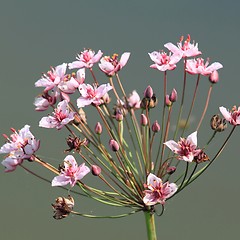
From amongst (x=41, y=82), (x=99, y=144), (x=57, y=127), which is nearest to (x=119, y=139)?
(x=99, y=144)

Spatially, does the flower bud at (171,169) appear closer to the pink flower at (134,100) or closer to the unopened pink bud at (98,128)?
the unopened pink bud at (98,128)

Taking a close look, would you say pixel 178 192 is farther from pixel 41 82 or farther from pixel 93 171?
pixel 41 82

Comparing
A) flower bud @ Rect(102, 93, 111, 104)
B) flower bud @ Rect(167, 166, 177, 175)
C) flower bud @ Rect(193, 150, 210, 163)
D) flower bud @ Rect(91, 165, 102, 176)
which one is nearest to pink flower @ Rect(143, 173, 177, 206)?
flower bud @ Rect(167, 166, 177, 175)

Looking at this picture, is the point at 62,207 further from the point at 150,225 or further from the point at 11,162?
the point at 150,225

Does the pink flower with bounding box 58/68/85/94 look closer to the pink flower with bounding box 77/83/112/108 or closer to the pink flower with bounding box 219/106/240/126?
the pink flower with bounding box 77/83/112/108

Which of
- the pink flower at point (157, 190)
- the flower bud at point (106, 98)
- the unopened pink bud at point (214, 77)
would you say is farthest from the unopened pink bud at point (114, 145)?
the unopened pink bud at point (214, 77)

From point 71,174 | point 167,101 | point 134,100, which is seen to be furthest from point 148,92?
point 71,174
